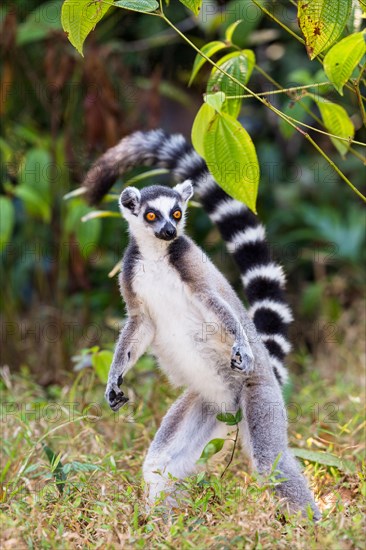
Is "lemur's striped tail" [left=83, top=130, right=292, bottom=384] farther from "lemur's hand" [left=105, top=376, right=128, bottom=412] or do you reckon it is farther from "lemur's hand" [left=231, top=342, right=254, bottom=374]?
→ "lemur's hand" [left=105, top=376, right=128, bottom=412]

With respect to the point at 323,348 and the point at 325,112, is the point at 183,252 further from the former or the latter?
the point at 323,348

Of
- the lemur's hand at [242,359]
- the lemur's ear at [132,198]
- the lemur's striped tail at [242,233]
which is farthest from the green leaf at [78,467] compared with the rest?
the lemur's ear at [132,198]

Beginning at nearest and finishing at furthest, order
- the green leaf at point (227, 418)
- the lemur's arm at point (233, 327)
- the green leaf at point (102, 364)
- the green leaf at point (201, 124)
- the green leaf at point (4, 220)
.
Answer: the green leaf at point (201, 124), the lemur's arm at point (233, 327), the green leaf at point (227, 418), the green leaf at point (102, 364), the green leaf at point (4, 220)

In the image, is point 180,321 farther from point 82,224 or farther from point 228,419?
point 82,224

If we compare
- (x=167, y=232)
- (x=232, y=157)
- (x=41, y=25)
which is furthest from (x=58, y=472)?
(x=41, y=25)

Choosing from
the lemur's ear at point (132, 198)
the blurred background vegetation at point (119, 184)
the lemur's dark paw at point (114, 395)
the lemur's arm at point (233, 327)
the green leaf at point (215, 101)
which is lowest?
the blurred background vegetation at point (119, 184)

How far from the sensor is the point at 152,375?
546cm

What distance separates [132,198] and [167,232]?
0.31 meters

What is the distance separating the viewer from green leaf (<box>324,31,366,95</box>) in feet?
9.52

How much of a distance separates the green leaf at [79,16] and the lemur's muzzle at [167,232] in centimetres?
80

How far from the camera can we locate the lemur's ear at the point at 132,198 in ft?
11.5

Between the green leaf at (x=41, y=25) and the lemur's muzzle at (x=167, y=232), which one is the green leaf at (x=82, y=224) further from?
the lemur's muzzle at (x=167, y=232)

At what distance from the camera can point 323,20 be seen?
287cm

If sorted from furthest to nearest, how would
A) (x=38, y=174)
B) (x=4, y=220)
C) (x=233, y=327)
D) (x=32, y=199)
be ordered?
1. (x=38, y=174)
2. (x=32, y=199)
3. (x=4, y=220)
4. (x=233, y=327)
